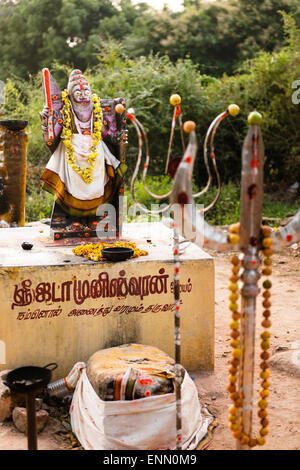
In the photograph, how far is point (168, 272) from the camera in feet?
16.3

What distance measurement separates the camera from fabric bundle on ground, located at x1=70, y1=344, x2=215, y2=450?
12.3 ft

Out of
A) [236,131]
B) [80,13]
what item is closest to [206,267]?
[236,131]

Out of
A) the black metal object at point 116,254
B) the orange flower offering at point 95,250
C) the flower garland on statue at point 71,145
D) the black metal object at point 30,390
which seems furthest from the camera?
the flower garland on statue at point 71,145

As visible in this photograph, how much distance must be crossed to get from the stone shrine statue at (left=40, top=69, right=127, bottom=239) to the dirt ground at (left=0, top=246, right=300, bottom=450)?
6.64 feet

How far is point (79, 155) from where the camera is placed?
574cm

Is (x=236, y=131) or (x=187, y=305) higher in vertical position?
(x=236, y=131)

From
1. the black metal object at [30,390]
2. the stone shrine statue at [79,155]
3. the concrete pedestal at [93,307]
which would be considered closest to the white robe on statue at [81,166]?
the stone shrine statue at [79,155]

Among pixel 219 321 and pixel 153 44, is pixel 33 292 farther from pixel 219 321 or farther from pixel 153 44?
pixel 153 44

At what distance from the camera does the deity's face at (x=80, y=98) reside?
18.8ft

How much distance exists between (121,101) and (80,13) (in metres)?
19.1

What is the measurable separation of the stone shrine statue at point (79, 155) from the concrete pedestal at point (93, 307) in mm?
814

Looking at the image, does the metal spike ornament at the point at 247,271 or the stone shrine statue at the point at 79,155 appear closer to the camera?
the metal spike ornament at the point at 247,271

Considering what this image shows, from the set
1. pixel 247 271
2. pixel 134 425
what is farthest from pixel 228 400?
pixel 247 271

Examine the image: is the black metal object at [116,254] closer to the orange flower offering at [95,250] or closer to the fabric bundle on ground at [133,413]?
the orange flower offering at [95,250]
